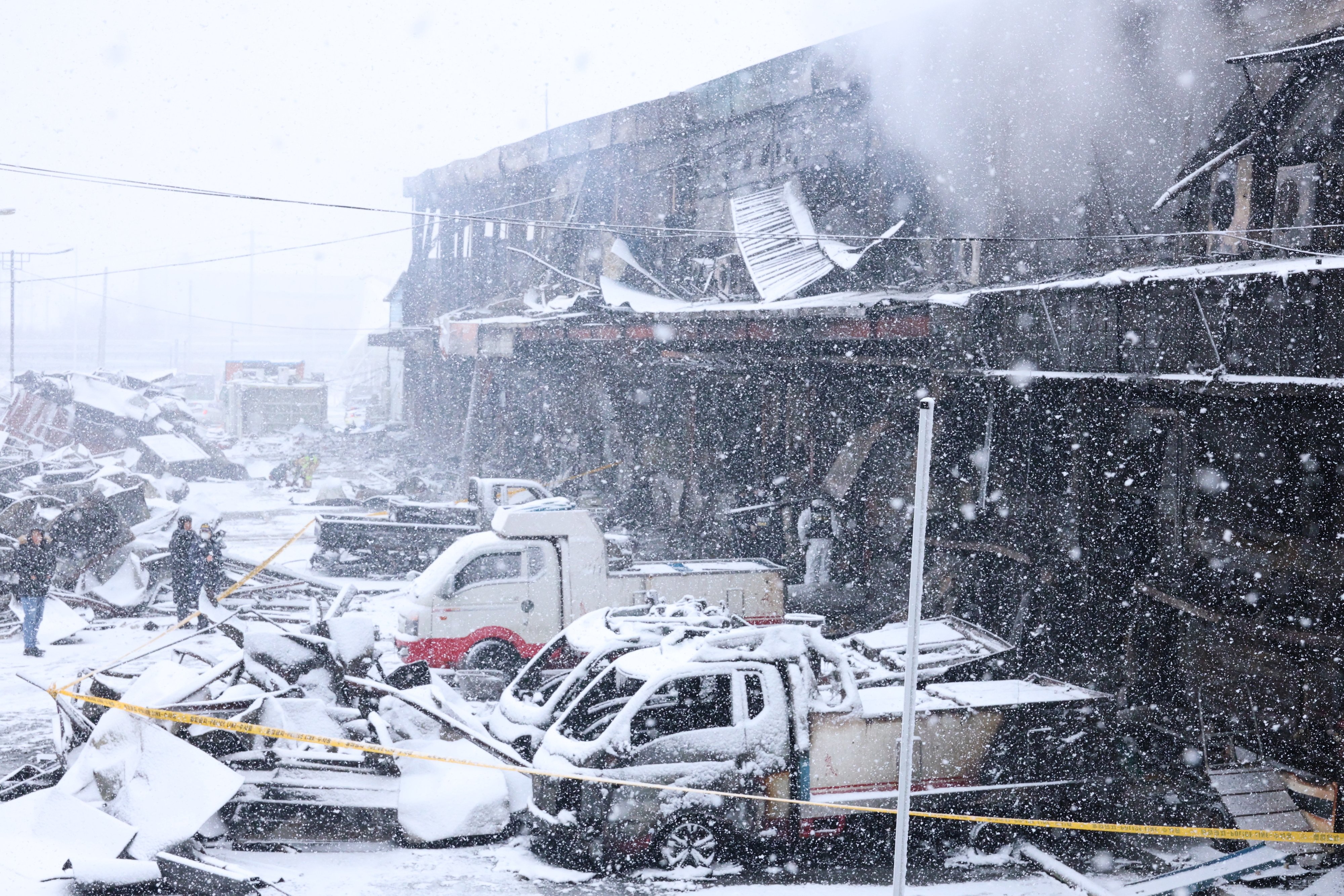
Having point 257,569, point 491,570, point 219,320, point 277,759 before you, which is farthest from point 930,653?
point 219,320

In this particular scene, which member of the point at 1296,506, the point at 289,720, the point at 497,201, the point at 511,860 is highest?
the point at 497,201

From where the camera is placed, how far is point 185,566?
1292 centimetres

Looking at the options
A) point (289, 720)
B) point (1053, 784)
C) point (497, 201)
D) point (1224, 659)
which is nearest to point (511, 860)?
point (289, 720)

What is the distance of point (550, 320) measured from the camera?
21359mm

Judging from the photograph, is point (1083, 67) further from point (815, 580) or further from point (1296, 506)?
point (815, 580)

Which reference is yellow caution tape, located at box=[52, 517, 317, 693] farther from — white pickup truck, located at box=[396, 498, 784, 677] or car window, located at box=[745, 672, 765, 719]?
car window, located at box=[745, 672, 765, 719]

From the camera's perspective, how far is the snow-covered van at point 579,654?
7.65m

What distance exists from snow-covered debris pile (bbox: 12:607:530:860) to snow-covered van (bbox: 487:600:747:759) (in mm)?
255

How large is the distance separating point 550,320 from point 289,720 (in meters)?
14.6

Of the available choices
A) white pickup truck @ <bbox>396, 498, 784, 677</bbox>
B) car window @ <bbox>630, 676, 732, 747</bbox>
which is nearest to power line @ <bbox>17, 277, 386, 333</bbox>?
white pickup truck @ <bbox>396, 498, 784, 677</bbox>

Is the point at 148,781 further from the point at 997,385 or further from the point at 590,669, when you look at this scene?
the point at 997,385

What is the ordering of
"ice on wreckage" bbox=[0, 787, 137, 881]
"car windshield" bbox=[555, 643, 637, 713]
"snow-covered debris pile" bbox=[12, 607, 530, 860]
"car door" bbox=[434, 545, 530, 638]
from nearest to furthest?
"ice on wreckage" bbox=[0, 787, 137, 881]
"snow-covered debris pile" bbox=[12, 607, 530, 860]
"car windshield" bbox=[555, 643, 637, 713]
"car door" bbox=[434, 545, 530, 638]

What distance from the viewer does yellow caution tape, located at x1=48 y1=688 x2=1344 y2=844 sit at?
647 centimetres

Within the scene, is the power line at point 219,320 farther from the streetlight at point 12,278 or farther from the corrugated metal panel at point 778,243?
the corrugated metal panel at point 778,243
